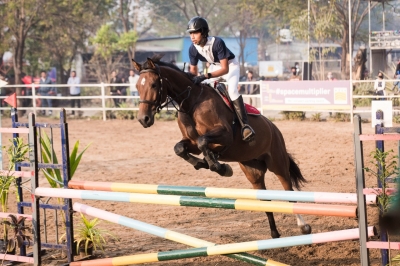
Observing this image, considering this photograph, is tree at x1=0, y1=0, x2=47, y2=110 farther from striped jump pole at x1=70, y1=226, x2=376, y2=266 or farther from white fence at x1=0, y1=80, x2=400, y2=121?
striped jump pole at x1=70, y1=226, x2=376, y2=266

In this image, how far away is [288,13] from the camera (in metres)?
37.4

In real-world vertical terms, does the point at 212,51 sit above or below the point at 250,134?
above

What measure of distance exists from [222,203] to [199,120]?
2.18 m

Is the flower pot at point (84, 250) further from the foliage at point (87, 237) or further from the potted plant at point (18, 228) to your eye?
the potted plant at point (18, 228)

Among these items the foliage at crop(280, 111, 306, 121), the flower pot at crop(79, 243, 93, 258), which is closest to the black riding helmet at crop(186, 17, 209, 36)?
the flower pot at crop(79, 243, 93, 258)

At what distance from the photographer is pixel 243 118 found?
24.3ft

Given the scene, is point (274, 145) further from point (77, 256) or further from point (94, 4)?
point (94, 4)

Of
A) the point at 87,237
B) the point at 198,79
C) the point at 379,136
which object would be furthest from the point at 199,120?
the point at 379,136

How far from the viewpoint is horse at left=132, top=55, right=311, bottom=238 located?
659cm

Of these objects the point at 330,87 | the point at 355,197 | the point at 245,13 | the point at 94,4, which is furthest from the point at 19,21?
the point at 245,13

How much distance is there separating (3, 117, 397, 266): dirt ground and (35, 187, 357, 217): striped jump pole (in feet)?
4.07

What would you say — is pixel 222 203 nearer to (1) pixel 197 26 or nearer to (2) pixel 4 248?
(1) pixel 197 26

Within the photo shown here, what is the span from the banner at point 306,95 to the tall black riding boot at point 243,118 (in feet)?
39.8

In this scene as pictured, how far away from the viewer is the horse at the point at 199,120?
659 centimetres
